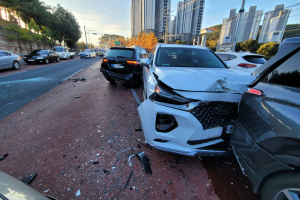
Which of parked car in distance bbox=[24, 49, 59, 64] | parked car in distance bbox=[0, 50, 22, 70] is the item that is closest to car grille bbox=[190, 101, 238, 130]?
parked car in distance bbox=[0, 50, 22, 70]

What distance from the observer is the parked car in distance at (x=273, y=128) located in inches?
42.7

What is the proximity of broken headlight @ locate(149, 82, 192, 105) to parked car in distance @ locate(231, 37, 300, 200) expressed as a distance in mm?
717

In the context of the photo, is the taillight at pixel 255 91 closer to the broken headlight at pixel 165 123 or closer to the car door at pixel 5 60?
the broken headlight at pixel 165 123

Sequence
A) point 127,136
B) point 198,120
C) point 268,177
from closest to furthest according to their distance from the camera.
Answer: point 268,177 < point 198,120 < point 127,136

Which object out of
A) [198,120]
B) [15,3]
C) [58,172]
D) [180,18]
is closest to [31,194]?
[58,172]

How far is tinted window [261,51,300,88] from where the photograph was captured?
1.39 meters

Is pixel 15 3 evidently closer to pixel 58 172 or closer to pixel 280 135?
pixel 58 172

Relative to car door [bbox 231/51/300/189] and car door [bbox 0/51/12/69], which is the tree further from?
car door [bbox 0/51/12/69]

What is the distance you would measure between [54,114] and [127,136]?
8.03ft

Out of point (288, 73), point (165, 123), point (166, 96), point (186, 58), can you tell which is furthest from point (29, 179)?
point (186, 58)

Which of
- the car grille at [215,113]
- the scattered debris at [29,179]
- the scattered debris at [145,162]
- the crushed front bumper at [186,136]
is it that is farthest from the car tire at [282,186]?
the scattered debris at [29,179]

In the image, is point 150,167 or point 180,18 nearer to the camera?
point 150,167

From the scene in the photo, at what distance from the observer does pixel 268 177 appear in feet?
4.18

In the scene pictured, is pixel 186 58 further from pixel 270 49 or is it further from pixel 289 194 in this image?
pixel 270 49
